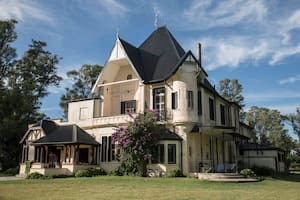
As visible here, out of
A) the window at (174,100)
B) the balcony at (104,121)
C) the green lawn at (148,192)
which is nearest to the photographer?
the green lawn at (148,192)

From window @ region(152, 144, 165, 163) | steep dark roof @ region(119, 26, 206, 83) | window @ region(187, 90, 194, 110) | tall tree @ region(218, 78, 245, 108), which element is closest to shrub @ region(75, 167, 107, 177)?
window @ region(152, 144, 165, 163)

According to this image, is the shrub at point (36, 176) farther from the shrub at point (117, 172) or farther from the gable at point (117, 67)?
the gable at point (117, 67)

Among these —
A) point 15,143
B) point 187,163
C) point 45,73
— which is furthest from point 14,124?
point 187,163

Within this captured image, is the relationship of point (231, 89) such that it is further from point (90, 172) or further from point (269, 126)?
point (90, 172)

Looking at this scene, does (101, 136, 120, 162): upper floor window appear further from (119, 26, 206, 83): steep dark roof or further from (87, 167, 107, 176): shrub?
(119, 26, 206, 83): steep dark roof

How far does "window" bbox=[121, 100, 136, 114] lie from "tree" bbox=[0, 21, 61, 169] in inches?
588

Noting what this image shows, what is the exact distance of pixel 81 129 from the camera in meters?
27.3

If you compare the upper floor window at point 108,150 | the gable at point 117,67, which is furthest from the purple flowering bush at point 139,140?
the gable at point 117,67

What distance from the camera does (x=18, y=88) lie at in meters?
37.5

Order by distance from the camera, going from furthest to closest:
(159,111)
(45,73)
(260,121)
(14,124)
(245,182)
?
(260,121)
(45,73)
(14,124)
(159,111)
(245,182)

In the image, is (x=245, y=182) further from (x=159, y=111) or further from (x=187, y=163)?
(x=159, y=111)

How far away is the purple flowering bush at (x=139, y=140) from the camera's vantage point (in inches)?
853

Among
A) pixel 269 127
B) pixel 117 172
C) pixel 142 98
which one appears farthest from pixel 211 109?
pixel 269 127

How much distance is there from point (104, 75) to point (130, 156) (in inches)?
358
